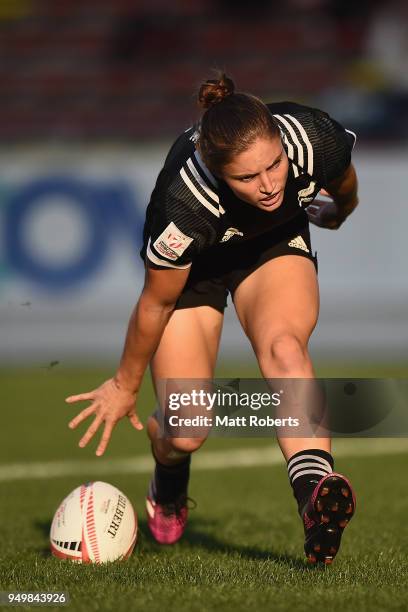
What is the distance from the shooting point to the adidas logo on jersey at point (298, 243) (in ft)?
16.2

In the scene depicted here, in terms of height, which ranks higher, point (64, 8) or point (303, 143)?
point (303, 143)

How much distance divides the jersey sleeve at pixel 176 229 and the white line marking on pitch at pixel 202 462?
368 cm

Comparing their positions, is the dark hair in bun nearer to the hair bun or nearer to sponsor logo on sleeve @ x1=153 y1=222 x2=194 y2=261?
the hair bun

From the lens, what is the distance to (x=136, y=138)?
16.2 metres

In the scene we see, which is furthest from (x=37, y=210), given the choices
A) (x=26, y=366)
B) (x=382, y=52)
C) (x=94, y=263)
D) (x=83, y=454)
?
(x=382, y=52)

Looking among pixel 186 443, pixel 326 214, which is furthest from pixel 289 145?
pixel 186 443

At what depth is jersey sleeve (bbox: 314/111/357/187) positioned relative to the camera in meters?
4.60

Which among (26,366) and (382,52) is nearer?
(26,366)

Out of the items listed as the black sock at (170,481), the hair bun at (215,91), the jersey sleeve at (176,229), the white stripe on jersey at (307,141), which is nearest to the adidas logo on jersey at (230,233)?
the jersey sleeve at (176,229)

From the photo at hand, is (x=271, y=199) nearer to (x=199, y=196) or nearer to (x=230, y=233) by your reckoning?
(x=199, y=196)

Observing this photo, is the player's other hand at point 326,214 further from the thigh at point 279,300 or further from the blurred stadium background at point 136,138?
the blurred stadium background at point 136,138

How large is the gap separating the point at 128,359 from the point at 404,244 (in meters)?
9.89

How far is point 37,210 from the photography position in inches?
553

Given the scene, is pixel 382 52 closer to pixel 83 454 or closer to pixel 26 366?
pixel 26 366
